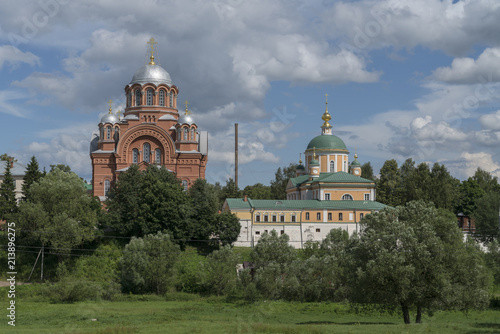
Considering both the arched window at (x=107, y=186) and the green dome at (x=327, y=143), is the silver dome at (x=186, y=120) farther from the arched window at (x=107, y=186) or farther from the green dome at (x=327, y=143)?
the green dome at (x=327, y=143)

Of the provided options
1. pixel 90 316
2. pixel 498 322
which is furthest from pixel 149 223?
pixel 498 322

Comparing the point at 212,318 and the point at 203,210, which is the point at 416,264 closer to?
the point at 212,318

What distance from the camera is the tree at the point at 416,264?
2545 centimetres

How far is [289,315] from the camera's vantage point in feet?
105

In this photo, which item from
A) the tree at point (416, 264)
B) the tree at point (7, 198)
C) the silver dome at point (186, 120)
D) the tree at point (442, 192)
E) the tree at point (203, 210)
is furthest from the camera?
the tree at point (442, 192)

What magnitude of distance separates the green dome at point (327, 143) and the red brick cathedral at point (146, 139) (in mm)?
17573

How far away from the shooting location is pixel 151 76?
56.6 meters

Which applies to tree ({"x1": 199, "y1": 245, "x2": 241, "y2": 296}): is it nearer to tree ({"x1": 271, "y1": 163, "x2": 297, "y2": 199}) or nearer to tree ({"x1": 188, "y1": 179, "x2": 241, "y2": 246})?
tree ({"x1": 188, "y1": 179, "x2": 241, "y2": 246})

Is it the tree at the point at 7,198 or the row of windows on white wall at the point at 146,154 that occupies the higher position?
the row of windows on white wall at the point at 146,154

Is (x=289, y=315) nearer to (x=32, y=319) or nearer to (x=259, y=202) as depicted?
(x=32, y=319)

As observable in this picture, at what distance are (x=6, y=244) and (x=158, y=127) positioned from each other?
16.4 meters

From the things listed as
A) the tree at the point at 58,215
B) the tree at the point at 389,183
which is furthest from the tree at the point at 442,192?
the tree at the point at 58,215

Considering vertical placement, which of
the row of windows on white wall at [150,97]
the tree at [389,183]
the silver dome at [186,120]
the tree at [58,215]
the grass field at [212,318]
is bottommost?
the grass field at [212,318]

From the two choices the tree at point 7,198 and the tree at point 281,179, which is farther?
the tree at point 281,179
